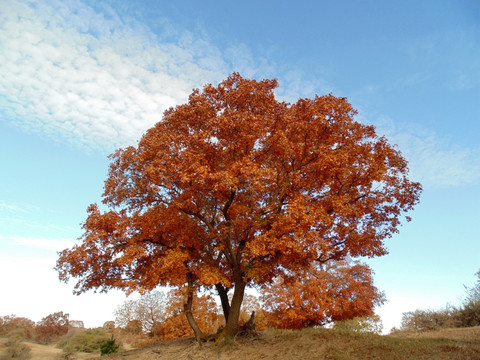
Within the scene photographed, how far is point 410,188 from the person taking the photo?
47.0ft

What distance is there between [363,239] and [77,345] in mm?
38140

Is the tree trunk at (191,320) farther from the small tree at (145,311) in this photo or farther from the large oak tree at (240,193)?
the small tree at (145,311)

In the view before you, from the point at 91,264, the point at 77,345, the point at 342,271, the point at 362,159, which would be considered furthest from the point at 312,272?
the point at 77,345

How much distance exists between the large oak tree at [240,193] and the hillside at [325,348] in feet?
5.20

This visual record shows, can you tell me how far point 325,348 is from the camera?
12398 millimetres

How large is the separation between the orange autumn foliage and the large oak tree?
12.9 meters

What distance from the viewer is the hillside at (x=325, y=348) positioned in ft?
36.6

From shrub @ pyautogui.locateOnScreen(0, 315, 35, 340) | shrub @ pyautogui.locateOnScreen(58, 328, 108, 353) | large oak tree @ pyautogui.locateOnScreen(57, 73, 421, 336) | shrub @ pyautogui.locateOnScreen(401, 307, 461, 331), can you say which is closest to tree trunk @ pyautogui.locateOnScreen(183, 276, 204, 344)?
large oak tree @ pyautogui.locateOnScreen(57, 73, 421, 336)

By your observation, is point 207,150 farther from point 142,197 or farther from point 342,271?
point 342,271

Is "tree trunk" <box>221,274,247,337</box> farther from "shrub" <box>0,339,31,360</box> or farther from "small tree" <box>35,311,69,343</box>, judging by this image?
"small tree" <box>35,311,69,343</box>

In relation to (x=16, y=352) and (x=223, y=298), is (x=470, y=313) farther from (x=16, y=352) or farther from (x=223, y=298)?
(x=16, y=352)

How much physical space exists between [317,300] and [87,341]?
29.5 metres

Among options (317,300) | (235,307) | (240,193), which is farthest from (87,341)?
(240,193)

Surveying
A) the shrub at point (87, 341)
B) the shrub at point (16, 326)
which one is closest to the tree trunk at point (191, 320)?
the shrub at point (87, 341)
